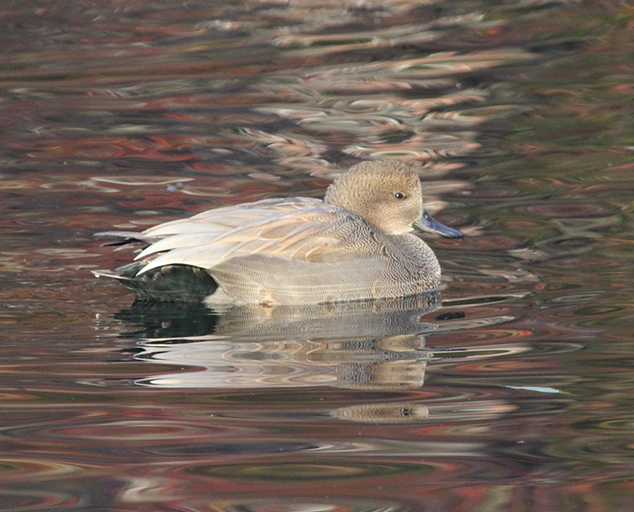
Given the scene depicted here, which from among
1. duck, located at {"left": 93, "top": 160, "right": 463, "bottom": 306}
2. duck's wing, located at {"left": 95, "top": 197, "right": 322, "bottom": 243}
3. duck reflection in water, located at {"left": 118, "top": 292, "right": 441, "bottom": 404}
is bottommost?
duck reflection in water, located at {"left": 118, "top": 292, "right": 441, "bottom": 404}

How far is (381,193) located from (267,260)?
1015 mm

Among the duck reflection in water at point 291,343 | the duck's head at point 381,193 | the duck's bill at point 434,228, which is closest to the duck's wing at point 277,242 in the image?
A: the duck reflection in water at point 291,343

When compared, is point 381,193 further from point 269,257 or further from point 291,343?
point 291,343

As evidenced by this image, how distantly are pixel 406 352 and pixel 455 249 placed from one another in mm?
2440

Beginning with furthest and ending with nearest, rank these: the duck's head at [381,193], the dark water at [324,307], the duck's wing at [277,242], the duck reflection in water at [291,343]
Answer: the duck's head at [381,193] < the duck's wing at [277,242] < the duck reflection in water at [291,343] < the dark water at [324,307]

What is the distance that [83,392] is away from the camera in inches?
186

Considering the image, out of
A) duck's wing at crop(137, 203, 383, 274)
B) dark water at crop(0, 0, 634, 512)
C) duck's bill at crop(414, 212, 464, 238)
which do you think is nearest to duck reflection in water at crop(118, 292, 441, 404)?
dark water at crop(0, 0, 634, 512)

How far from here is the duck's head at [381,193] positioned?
7.12 m

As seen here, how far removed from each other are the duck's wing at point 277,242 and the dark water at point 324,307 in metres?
0.31

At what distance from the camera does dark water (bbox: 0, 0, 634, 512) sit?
12.8ft

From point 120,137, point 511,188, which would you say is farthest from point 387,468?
point 120,137

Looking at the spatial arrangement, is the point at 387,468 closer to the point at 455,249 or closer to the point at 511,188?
the point at 455,249

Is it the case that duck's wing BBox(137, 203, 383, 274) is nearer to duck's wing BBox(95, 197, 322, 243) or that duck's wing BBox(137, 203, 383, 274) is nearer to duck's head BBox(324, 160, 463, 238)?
duck's wing BBox(95, 197, 322, 243)

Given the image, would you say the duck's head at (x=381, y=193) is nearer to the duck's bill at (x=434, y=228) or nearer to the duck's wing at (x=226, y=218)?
the duck's bill at (x=434, y=228)
